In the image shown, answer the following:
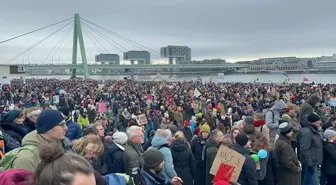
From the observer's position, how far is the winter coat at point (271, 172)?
5.18 meters

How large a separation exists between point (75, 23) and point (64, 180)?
7868 cm

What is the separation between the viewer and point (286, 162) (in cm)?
515

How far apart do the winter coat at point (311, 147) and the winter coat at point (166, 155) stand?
2.26m

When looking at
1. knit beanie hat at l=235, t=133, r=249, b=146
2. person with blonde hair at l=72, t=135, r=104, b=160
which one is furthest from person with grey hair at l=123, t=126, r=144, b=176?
knit beanie hat at l=235, t=133, r=249, b=146

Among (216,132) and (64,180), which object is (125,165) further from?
(64,180)

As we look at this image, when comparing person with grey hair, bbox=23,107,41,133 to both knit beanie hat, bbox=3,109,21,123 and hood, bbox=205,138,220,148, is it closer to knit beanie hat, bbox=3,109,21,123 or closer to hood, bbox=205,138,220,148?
knit beanie hat, bbox=3,109,21,123

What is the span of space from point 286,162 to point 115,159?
2498 millimetres

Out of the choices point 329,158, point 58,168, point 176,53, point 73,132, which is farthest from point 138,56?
point 58,168

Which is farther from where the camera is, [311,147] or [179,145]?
[311,147]

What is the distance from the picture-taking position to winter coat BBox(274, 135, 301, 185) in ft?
16.9

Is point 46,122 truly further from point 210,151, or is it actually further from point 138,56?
point 138,56

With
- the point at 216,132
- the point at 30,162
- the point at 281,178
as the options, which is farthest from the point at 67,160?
the point at 281,178

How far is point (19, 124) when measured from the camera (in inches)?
172

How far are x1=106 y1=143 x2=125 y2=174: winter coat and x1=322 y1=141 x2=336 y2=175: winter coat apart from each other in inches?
132
